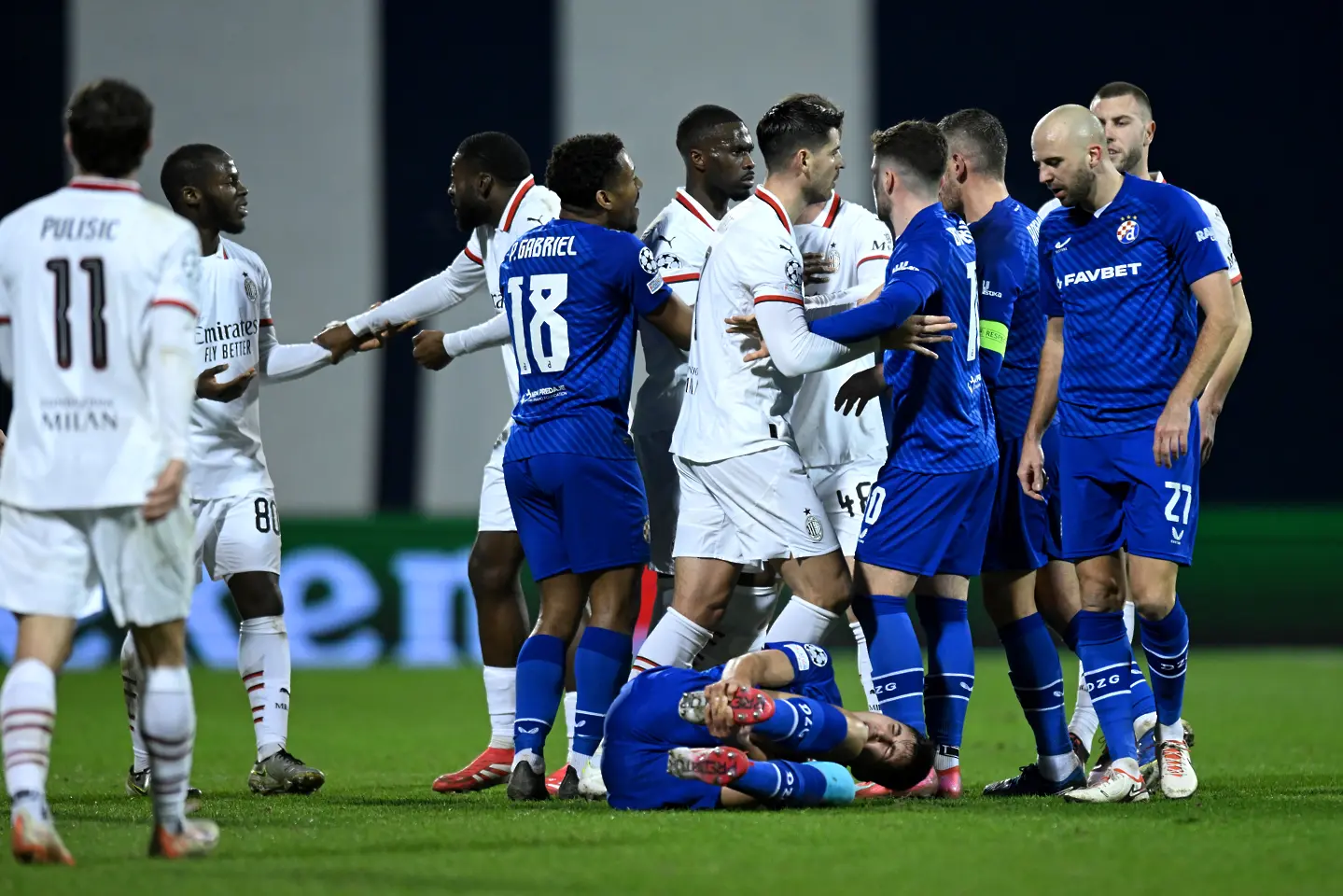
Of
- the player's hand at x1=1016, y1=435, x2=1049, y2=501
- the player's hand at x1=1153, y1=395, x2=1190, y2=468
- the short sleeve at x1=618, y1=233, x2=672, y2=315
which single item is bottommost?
the player's hand at x1=1016, y1=435, x2=1049, y2=501

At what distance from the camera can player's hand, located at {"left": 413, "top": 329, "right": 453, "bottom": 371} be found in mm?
6938

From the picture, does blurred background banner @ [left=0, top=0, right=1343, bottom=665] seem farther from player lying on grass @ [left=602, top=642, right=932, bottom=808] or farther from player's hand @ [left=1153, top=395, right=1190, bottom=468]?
player's hand @ [left=1153, top=395, right=1190, bottom=468]

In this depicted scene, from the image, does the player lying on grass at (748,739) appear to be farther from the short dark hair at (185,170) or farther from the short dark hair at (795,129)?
the short dark hair at (185,170)

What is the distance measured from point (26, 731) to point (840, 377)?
366cm

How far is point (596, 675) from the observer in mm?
6004

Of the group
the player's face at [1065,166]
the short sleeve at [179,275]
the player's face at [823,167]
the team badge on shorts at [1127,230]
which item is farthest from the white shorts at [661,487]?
the short sleeve at [179,275]

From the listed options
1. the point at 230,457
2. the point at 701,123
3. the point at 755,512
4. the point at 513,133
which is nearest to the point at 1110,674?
the point at 755,512

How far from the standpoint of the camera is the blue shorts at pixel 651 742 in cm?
541

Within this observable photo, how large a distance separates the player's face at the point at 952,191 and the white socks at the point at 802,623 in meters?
1.64

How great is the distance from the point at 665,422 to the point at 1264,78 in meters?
9.63

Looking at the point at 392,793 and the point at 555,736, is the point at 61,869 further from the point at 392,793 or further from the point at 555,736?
the point at 555,736

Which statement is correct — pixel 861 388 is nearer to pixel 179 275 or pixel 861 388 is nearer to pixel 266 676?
pixel 266 676

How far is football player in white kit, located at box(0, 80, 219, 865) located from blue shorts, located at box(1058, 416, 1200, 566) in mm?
2972

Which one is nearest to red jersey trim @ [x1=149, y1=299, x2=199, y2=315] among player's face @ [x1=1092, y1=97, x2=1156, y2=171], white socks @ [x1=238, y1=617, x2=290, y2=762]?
white socks @ [x1=238, y1=617, x2=290, y2=762]
